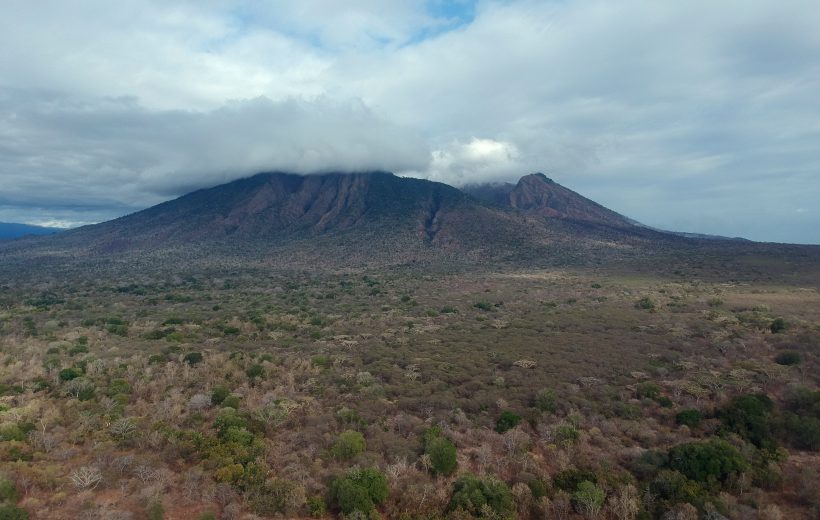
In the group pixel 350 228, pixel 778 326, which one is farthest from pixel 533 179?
pixel 778 326

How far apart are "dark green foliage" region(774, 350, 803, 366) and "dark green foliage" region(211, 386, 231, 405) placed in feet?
88.2

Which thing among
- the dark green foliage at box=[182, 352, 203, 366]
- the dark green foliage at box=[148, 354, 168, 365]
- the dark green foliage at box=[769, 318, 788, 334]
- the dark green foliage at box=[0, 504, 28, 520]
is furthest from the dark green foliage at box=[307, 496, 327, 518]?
the dark green foliage at box=[769, 318, 788, 334]

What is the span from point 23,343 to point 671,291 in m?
56.1

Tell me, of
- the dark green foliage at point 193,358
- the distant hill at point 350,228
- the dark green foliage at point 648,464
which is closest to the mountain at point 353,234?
the distant hill at point 350,228

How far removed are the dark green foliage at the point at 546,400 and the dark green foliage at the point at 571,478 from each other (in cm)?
453

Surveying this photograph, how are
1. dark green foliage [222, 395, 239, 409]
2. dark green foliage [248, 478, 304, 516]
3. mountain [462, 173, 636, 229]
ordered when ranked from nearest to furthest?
dark green foliage [248, 478, 304, 516], dark green foliage [222, 395, 239, 409], mountain [462, 173, 636, 229]

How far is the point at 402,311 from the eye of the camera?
40.0 meters

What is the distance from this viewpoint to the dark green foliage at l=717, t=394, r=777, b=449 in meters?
15.1

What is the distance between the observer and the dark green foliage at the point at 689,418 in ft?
54.0

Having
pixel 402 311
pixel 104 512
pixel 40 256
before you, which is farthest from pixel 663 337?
pixel 40 256

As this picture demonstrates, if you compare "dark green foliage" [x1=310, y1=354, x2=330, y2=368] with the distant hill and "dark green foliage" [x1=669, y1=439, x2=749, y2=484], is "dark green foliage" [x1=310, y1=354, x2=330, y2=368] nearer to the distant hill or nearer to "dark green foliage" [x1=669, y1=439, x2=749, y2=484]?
"dark green foliage" [x1=669, y1=439, x2=749, y2=484]

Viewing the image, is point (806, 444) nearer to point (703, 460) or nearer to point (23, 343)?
point (703, 460)

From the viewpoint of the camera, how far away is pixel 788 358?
73.8ft

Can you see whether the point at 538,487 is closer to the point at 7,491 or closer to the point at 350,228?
the point at 7,491
